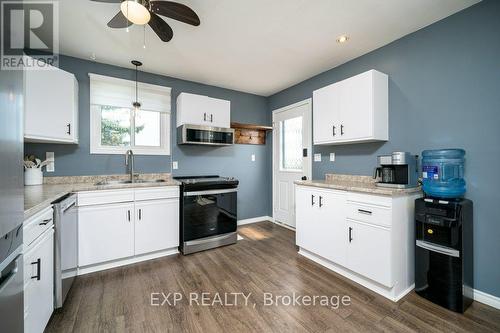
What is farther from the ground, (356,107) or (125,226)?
(356,107)

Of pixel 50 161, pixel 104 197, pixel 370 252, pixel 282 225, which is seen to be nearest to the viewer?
pixel 370 252

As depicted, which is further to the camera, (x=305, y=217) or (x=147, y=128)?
(x=147, y=128)

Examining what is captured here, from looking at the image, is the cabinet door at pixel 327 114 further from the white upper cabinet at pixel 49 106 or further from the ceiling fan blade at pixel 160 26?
the white upper cabinet at pixel 49 106

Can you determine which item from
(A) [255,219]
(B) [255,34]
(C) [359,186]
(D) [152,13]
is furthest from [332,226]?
(D) [152,13]

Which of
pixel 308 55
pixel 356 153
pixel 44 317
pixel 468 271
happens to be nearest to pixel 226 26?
pixel 308 55

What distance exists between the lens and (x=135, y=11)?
146 centimetres

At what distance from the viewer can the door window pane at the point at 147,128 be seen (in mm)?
3133

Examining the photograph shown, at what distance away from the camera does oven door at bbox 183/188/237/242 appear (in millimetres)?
2752

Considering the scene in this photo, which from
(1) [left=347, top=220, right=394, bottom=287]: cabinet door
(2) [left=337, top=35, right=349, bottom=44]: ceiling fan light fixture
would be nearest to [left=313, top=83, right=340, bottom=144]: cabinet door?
(2) [left=337, top=35, right=349, bottom=44]: ceiling fan light fixture

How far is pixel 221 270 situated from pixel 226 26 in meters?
2.60

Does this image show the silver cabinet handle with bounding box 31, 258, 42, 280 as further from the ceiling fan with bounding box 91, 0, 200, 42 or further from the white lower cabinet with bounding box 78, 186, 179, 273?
the ceiling fan with bounding box 91, 0, 200, 42

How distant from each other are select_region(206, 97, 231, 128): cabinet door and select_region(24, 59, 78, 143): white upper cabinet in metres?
1.67

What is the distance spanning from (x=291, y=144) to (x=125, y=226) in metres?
2.85

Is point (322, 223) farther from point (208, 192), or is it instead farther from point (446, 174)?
point (208, 192)
